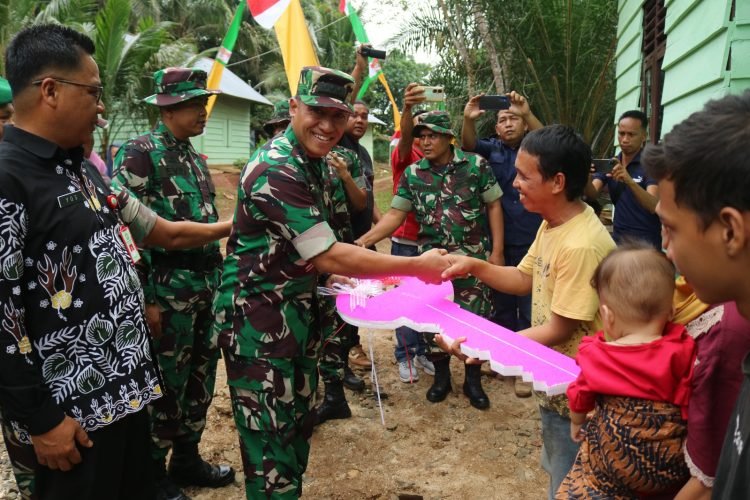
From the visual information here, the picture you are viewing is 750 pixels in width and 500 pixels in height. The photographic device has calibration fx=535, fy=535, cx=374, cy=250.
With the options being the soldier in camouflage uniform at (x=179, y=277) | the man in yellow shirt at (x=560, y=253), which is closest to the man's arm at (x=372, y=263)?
the man in yellow shirt at (x=560, y=253)

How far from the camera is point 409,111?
419cm

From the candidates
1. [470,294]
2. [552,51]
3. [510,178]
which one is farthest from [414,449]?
A: [552,51]

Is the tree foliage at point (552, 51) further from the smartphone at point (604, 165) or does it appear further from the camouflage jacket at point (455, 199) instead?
the camouflage jacket at point (455, 199)

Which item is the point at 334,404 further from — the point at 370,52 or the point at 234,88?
the point at 234,88

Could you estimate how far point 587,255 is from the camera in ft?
6.09

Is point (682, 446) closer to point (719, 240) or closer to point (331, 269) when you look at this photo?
point (719, 240)

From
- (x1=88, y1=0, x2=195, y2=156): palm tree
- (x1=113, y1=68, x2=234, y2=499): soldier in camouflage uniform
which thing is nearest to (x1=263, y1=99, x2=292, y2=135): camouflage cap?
(x1=113, y1=68, x2=234, y2=499): soldier in camouflage uniform

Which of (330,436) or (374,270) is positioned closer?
(374,270)

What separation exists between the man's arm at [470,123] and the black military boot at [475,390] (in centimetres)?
181

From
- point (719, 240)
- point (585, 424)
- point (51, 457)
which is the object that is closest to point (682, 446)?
point (585, 424)

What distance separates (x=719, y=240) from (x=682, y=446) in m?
0.70

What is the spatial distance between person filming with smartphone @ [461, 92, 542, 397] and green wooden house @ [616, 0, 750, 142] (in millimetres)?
1033

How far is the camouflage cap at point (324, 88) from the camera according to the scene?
7.27ft

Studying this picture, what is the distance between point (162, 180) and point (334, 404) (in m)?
2.06
